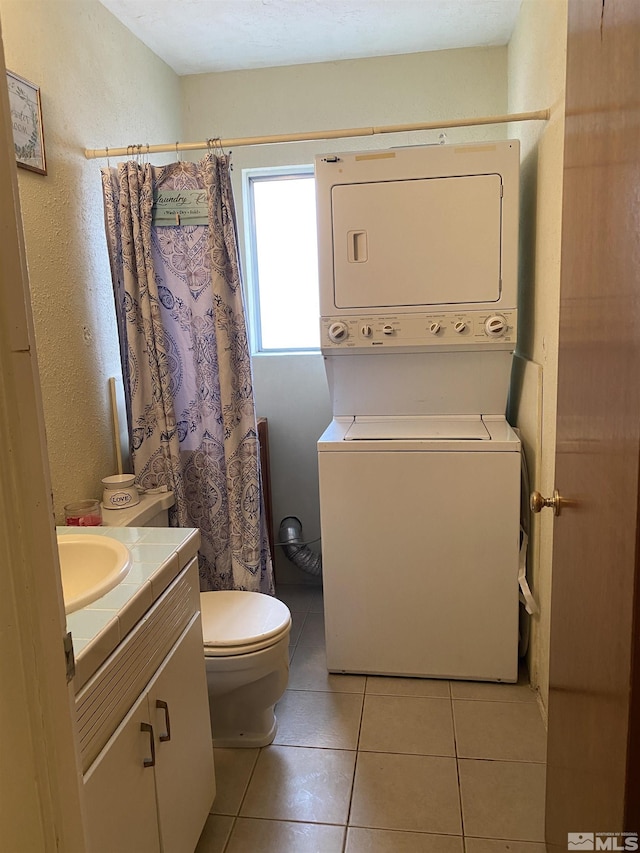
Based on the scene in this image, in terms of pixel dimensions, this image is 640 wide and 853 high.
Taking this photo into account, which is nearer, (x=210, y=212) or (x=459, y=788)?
(x=459, y=788)

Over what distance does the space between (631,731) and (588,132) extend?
0.88 meters

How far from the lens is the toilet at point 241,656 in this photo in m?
1.76

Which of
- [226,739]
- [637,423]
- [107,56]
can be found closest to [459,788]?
[226,739]

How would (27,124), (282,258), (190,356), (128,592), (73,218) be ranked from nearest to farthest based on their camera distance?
(128,592) → (27,124) → (73,218) → (190,356) → (282,258)

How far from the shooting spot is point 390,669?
2279mm

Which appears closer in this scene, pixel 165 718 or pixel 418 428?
pixel 165 718

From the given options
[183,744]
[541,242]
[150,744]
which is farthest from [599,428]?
[541,242]

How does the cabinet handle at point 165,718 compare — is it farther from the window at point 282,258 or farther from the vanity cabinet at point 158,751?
the window at point 282,258

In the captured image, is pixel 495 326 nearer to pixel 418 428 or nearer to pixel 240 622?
pixel 418 428

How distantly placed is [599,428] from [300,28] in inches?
85.6

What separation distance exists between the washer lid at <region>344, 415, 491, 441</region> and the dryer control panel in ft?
0.91

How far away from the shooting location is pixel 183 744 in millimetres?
1389

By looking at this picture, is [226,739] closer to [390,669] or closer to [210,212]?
[390,669]

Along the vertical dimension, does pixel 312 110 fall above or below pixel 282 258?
above
